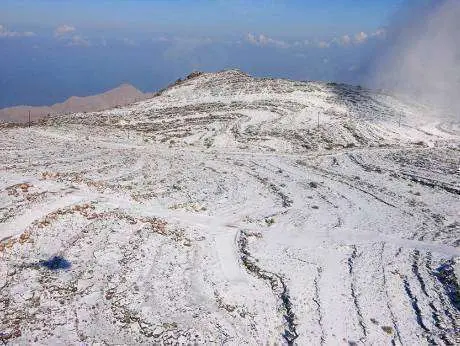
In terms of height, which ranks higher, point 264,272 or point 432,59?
point 432,59

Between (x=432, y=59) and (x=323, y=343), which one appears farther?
(x=432, y=59)

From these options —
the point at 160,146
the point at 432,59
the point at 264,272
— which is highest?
the point at 432,59

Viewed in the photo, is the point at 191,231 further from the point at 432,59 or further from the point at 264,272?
the point at 432,59

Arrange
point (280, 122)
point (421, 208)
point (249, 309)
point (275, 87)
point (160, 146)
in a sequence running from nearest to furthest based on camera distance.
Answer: point (249, 309)
point (421, 208)
point (160, 146)
point (280, 122)
point (275, 87)

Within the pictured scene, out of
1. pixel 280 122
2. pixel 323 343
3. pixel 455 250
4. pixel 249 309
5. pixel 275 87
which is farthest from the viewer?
pixel 275 87

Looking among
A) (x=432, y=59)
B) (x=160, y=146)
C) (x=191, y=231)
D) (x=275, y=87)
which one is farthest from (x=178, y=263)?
(x=432, y=59)

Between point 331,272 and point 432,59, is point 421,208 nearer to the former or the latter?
point 331,272
